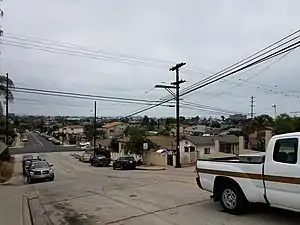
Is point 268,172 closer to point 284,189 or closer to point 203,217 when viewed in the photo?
point 284,189

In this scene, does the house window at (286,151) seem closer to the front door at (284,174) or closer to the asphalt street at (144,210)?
the front door at (284,174)

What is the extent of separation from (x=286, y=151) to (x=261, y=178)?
851 millimetres

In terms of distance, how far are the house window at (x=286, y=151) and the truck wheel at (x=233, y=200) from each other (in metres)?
1.45

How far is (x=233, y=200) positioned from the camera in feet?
30.6

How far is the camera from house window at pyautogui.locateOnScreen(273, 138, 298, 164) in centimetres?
782

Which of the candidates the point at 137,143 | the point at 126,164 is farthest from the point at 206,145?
the point at 126,164

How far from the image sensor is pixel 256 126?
238ft

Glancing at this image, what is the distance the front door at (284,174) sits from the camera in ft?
25.3

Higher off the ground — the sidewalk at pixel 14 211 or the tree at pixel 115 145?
the tree at pixel 115 145

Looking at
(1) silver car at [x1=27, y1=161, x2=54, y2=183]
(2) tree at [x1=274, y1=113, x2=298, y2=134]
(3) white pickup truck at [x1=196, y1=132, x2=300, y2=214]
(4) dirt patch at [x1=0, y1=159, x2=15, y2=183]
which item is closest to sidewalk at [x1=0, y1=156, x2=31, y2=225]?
(3) white pickup truck at [x1=196, y1=132, x2=300, y2=214]

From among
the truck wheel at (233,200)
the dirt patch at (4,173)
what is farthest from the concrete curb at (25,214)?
the dirt patch at (4,173)

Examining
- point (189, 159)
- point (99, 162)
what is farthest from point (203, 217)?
→ point (99, 162)

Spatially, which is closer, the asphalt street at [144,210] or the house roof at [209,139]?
the asphalt street at [144,210]

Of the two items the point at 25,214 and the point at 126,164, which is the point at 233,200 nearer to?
the point at 25,214
